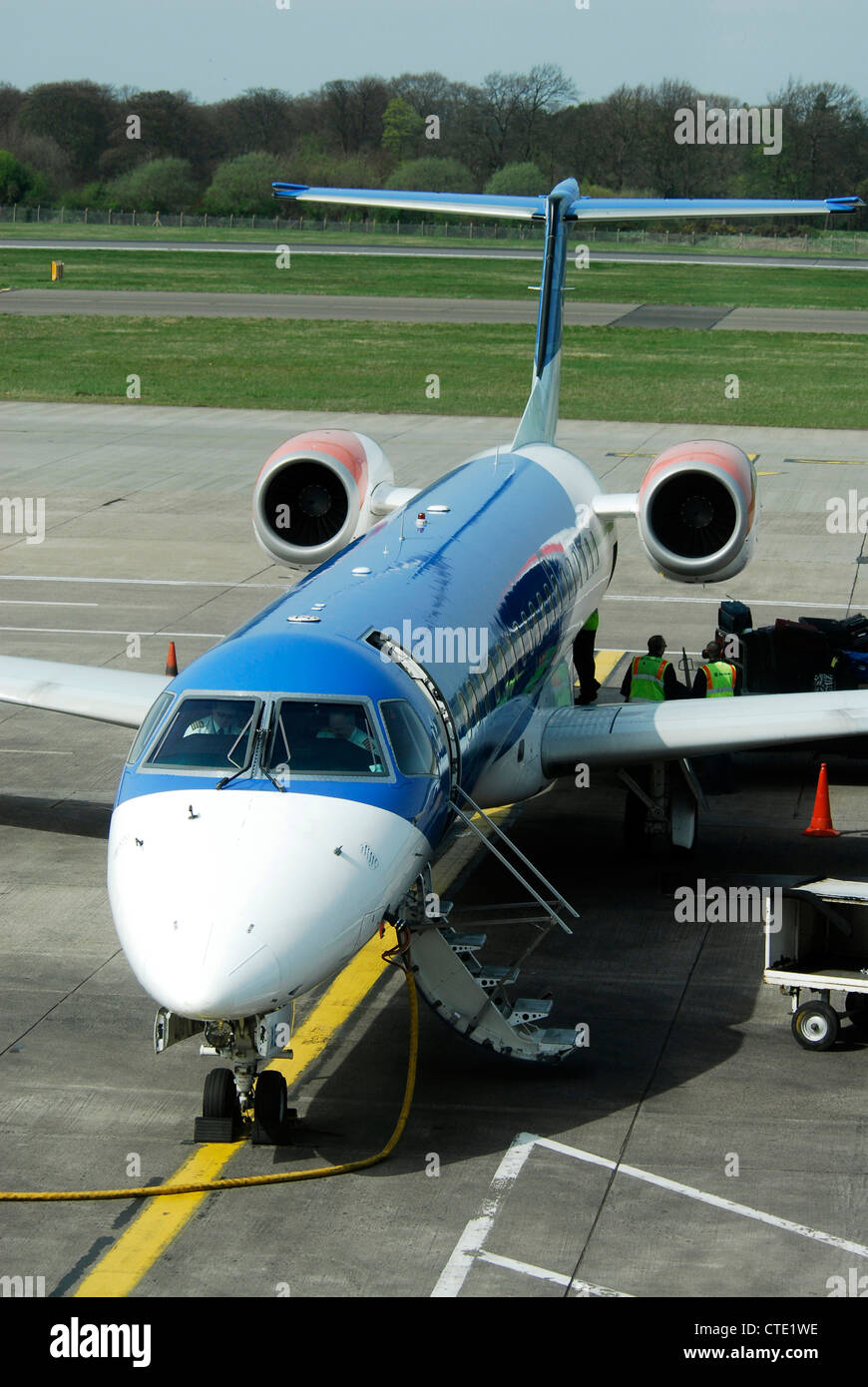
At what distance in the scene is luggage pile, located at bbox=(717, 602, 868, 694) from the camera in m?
22.0

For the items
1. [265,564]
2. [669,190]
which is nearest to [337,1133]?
[265,564]

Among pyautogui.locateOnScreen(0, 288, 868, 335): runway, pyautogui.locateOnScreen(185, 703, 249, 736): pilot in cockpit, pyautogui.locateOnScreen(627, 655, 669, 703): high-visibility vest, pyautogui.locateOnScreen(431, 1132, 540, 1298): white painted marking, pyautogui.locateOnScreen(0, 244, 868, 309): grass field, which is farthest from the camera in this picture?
pyautogui.locateOnScreen(0, 244, 868, 309): grass field

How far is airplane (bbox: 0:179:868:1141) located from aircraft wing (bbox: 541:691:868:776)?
0.03 metres

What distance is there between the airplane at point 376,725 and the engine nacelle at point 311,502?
0.03 meters

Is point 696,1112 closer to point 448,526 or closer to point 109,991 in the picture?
point 109,991

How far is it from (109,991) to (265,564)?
18.2 metres

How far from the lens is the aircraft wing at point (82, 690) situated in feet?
58.2

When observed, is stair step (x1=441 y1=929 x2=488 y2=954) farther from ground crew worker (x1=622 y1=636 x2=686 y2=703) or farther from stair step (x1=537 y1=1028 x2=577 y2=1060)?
ground crew worker (x1=622 y1=636 x2=686 y2=703)

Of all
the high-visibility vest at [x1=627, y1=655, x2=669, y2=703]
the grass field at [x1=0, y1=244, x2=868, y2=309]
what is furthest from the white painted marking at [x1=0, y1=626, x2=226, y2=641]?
the grass field at [x1=0, y1=244, x2=868, y2=309]

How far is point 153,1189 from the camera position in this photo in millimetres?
11422

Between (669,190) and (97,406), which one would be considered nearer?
(97,406)

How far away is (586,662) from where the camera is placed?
23.4 meters

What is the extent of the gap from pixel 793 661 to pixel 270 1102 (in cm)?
1204

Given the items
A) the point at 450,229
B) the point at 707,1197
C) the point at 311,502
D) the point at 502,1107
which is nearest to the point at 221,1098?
the point at 502,1107
